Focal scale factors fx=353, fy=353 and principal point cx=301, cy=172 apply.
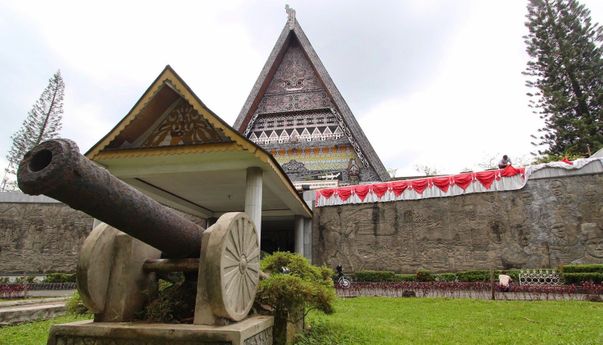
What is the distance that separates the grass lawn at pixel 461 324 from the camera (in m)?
4.77

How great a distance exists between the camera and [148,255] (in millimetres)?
3457

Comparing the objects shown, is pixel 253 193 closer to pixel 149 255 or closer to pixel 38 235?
pixel 149 255

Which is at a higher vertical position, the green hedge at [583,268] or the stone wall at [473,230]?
the stone wall at [473,230]

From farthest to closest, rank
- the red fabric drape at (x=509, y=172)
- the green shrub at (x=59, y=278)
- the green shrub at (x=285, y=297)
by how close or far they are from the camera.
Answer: the green shrub at (x=59, y=278) → the red fabric drape at (x=509, y=172) → the green shrub at (x=285, y=297)

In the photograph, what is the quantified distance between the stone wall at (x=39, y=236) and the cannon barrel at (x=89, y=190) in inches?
635

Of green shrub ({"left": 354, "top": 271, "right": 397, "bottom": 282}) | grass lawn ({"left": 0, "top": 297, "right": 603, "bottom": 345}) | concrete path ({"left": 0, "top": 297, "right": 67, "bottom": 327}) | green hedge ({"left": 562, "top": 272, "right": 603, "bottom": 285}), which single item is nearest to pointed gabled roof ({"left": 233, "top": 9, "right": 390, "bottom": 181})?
green shrub ({"left": 354, "top": 271, "right": 397, "bottom": 282})

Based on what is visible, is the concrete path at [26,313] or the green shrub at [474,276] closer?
the concrete path at [26,313]

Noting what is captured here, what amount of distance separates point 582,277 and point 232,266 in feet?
36.0

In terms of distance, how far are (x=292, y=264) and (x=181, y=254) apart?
89.2 inches

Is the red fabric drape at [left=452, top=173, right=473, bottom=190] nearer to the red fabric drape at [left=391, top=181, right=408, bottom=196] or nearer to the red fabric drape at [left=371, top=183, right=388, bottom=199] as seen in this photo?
the red fabric drape at [left=391, top=181, right=408, bottom=196]

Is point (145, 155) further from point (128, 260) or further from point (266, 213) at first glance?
point (266, 213)

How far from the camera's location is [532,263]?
1229cm

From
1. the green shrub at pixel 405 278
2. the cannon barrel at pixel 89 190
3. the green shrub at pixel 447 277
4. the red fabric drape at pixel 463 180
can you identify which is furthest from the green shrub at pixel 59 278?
the red fabric drape at pixel 463 180

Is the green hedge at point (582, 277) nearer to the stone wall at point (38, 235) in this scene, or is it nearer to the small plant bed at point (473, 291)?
the small plant bed at point (473, 291)
